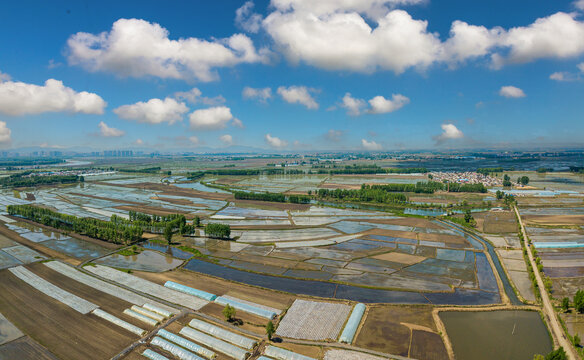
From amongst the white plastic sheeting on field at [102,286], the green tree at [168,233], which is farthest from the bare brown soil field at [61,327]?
the green tree at [168,233]

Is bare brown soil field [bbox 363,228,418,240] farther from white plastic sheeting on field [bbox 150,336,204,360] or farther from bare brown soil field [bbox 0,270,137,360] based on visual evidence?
bare brown soil field [bbox 0,270,137,360]

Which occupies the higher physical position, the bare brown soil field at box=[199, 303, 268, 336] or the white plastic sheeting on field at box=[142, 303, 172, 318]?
the white plastic sheeting on field at box=[142, 303, 172, 318]

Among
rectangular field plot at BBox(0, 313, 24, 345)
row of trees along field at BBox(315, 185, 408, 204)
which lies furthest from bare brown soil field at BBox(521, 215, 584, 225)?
rectangular field plot at BBox(0, 313, 24, 345)

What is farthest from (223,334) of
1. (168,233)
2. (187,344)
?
(168,233)

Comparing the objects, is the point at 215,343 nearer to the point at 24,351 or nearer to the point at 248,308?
the point at 248,308

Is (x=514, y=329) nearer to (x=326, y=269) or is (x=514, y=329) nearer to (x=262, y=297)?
(x=326, y=269)

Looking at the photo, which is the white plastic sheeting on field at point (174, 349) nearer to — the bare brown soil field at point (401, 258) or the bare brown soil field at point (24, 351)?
the bare brown soil field at point (24, 351)

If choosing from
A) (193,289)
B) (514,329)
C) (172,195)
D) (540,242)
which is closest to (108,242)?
(193,289)

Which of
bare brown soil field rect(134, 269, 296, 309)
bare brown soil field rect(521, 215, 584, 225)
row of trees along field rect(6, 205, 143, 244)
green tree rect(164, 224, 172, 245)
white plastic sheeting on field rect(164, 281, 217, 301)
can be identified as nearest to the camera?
bare brown soil field rect(134, 269, 296, 309)
